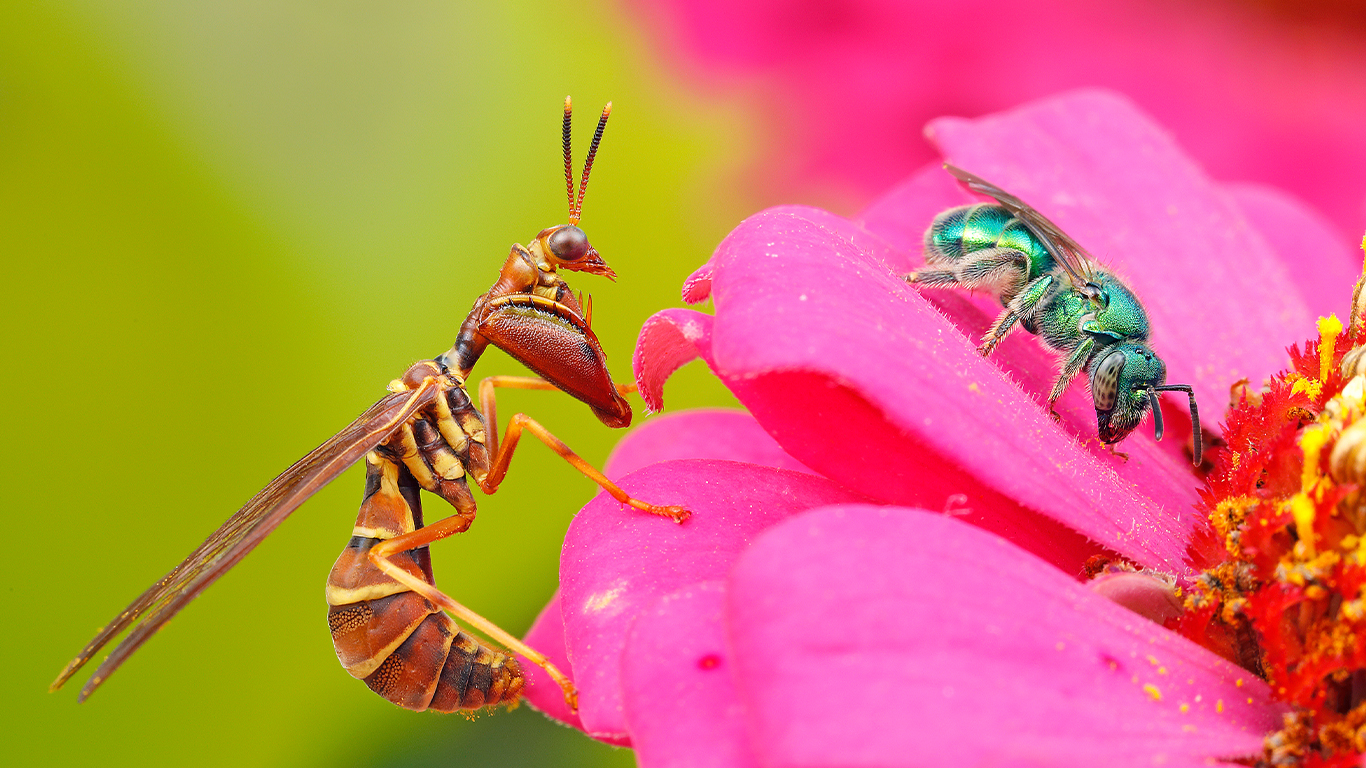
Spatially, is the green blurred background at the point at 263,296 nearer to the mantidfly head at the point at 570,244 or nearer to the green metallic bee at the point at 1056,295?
the mantidfly head at the point at 570,244

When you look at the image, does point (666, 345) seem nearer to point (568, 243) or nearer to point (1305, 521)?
point (568, 243)

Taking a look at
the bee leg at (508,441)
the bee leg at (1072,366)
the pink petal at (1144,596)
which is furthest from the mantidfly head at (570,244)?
the pink petal at (1144,596)

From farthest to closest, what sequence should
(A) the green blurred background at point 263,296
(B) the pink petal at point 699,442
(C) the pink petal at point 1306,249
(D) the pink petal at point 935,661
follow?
(A) the green blurred background at point 263,296, (C) the pink petal at point 1306,249, (B) the pink petal at point 699,442, (D) the pink petal at point 935,661

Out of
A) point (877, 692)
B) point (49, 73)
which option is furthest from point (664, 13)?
point (877, 692)

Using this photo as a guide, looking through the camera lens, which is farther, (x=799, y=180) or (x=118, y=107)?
(x=799, y=180)

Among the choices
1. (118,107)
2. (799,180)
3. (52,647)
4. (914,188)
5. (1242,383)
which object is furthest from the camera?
(799,180)

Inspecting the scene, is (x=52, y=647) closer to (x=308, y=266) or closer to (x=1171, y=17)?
(x=308, y=266)
